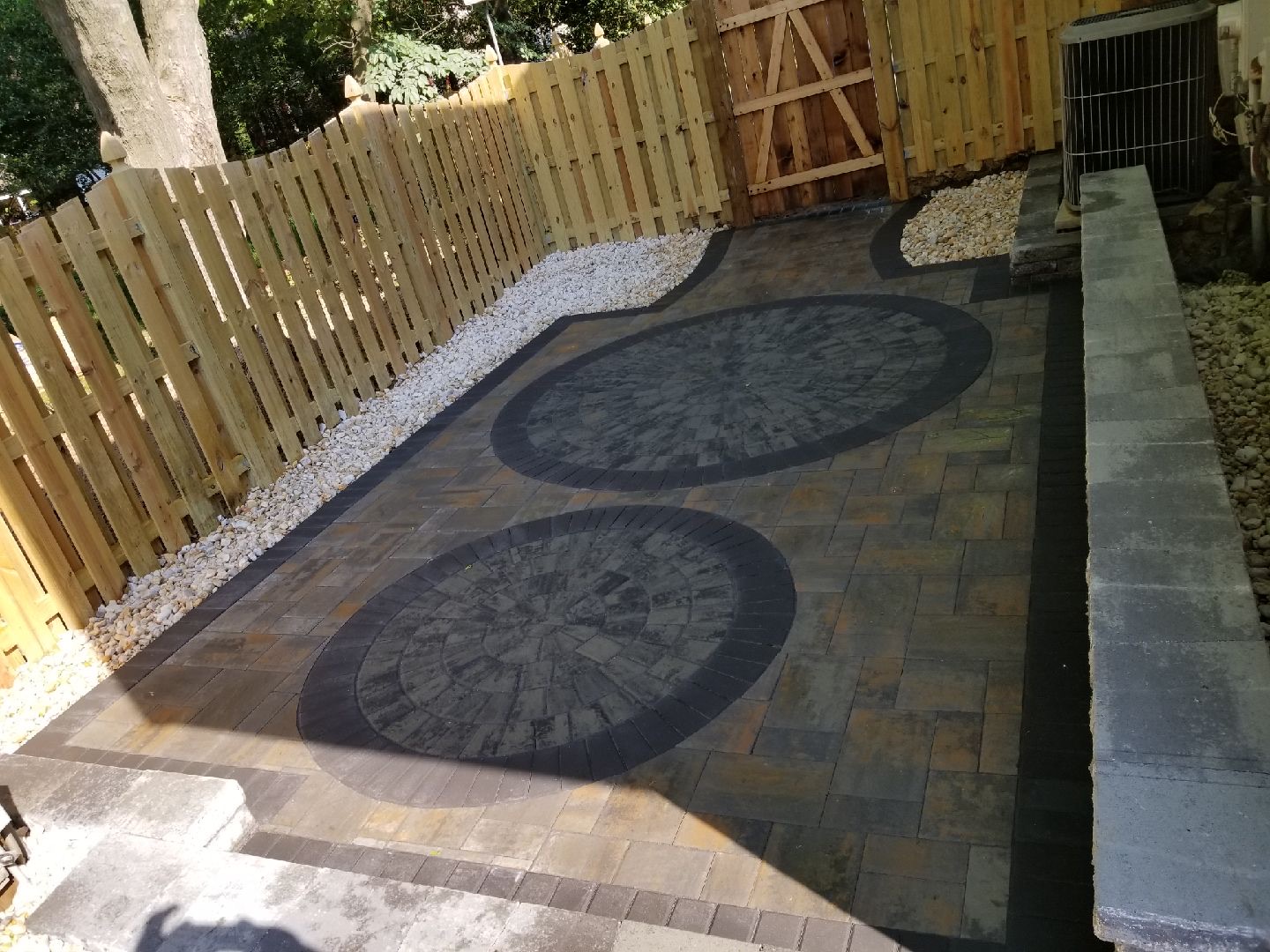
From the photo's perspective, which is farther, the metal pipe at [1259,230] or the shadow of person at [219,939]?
the metal pipe at [1259,230]

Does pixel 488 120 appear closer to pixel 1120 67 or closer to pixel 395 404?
pixel 395 404

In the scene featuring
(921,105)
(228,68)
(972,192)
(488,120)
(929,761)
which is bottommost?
(929,761)

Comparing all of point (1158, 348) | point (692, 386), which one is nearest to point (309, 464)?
point (692, 386)

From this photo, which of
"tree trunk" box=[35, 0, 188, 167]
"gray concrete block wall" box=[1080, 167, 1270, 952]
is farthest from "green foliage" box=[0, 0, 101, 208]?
"gray concrete block wall" box=[1080, 167, 1270, 952]

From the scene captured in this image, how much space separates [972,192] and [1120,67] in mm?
2647

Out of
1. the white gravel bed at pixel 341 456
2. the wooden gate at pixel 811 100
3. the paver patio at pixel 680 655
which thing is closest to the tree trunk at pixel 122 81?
the white gravel bed at pixel 341 456

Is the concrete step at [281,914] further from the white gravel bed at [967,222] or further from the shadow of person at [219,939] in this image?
the white gravel bed at [967,222]

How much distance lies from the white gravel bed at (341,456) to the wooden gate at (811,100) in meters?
1.08

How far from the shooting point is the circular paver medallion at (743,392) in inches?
196

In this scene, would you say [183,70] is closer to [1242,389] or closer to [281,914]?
[281,914]

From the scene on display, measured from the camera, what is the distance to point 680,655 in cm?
A: 352

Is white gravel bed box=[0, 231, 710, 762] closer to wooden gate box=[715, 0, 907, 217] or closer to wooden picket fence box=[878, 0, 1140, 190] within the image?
wooden gate box=[715, 0, 907, 217]

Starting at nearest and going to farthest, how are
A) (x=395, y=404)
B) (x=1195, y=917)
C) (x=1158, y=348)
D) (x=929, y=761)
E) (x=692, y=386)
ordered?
(x=1195, y=917)
(x=929, y=761)
(x=1158, y=348)
(x=692, y=386)
(x=395, y=404)

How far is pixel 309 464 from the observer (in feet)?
20.5
